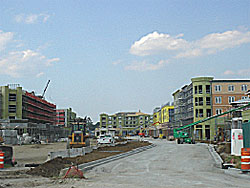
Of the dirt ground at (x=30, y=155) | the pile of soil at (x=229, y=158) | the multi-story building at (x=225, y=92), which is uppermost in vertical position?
the multi-story building at (x=225, y=92)

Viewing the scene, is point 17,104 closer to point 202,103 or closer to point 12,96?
point 12,96

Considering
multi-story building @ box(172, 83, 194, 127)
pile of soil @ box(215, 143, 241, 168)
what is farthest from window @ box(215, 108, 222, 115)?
pile of soil @ box(215, 143, 241, 168)

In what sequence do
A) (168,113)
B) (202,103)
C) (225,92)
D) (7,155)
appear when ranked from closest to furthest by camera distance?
(7,155) < (225,92) < (202,103) < (168,113)

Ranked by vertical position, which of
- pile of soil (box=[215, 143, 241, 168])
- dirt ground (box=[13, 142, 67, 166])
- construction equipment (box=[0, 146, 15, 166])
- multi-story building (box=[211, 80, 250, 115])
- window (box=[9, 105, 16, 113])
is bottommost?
dirt ground (box=[13, 142, 67, 166])

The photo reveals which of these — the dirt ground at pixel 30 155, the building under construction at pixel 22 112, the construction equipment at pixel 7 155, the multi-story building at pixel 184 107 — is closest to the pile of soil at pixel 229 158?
the dirt ground at pixel 30 155

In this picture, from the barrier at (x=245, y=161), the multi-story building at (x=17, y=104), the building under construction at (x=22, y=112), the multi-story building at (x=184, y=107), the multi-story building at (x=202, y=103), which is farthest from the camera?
the multi-story building at (x=17, y=104)

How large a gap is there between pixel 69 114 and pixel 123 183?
183159 mm

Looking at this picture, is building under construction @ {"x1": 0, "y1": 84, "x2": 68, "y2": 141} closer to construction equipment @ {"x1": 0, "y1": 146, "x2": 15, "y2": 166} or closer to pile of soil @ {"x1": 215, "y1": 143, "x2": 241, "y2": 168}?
pile of soil @ {"x1": 215, "y1": 143, "x2": 241, "y2": 168}

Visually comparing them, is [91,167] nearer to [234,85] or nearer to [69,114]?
[234,85]

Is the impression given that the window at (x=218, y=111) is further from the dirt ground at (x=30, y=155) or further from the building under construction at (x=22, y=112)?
the dirt ground at (x=30, y=155)

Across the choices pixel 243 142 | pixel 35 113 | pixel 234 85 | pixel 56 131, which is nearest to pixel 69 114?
pixel 35 113

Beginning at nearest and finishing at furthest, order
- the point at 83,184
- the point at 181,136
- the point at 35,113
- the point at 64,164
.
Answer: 1. the point at 83,184
2. the point at 64,164
3. the point at 181,136
4. the point at 35,113

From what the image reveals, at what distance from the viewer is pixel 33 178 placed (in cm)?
1419

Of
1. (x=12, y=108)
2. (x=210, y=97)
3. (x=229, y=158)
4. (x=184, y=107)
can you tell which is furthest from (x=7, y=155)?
(x=12, y=108)
